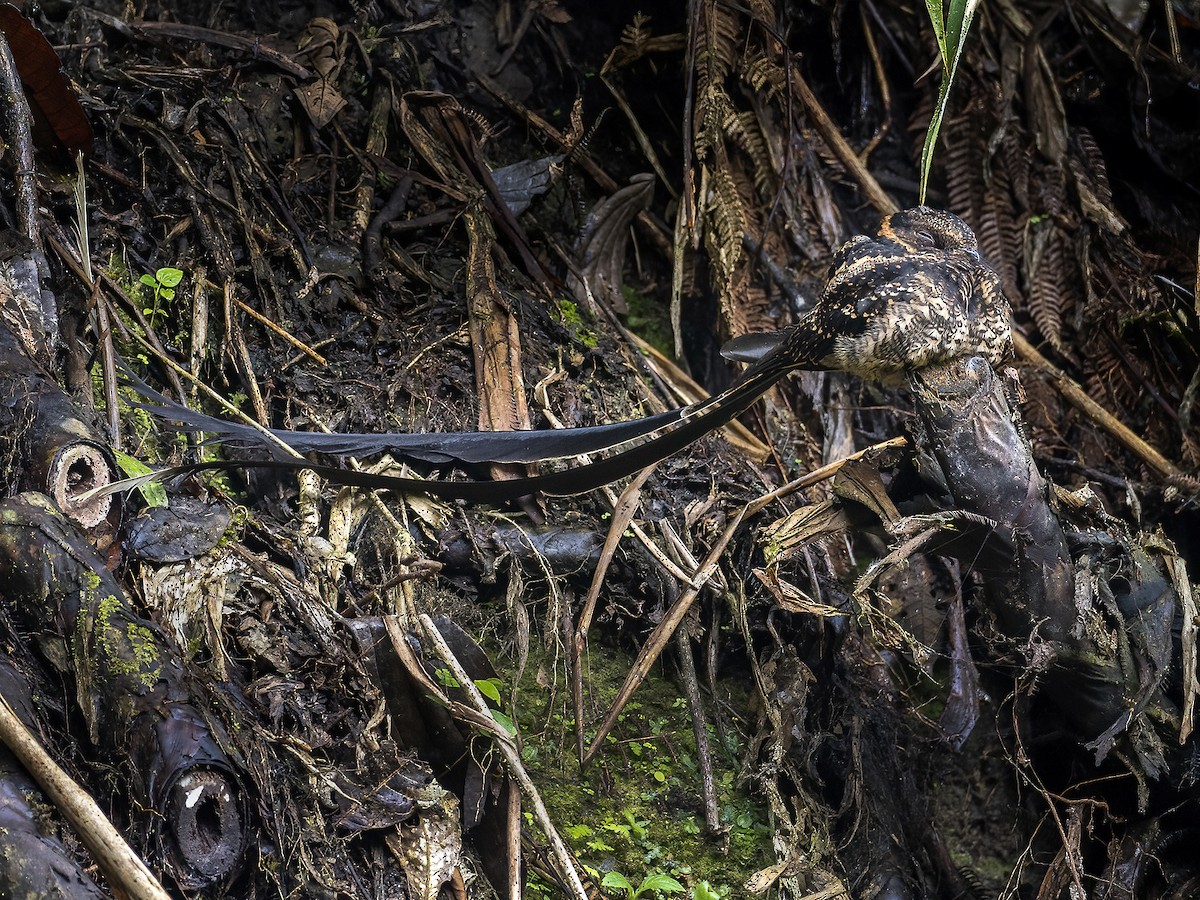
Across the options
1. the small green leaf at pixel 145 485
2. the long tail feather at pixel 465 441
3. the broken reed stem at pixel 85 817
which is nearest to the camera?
the broken reed stem at pixel 85 817

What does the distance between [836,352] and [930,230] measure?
1.23ft

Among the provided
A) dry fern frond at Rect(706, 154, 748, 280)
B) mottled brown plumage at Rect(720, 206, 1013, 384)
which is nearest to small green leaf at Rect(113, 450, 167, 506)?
mottled brown plumage at Rect(720, 206, 1013, 384)

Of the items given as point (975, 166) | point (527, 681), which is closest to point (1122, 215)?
point (975, 166)

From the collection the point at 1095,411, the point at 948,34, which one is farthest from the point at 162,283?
the point at 1095,411

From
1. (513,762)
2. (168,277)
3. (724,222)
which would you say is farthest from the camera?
(724,222)

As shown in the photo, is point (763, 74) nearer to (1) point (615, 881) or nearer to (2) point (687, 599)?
(2) point (687, 599)

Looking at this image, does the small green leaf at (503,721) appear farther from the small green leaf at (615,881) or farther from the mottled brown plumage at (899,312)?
the mottled brown plumage at (899,312)

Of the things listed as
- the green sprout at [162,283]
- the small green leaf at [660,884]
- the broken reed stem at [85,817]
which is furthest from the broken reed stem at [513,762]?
the green sprout at [162,283]

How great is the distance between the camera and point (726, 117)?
3.26 metres

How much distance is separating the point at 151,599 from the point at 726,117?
7.39ft

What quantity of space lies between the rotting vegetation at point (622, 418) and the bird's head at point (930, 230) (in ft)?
1.09

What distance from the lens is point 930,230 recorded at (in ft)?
7.32

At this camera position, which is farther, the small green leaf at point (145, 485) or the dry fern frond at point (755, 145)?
the dry fern frond at point (755, 145)

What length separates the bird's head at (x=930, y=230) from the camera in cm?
220
